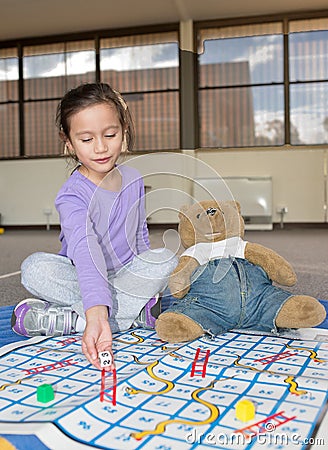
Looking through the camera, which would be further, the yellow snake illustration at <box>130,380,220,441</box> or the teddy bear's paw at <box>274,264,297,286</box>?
the teddy bear's paw at <box>274,264,297,286</box>

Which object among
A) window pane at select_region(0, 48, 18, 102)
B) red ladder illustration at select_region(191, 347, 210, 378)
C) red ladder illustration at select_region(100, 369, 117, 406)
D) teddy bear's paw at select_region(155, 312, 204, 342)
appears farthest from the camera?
window pane at select_region(0, 48, 18, 102)

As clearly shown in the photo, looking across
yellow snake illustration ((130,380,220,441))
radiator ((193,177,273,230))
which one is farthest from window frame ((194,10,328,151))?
yellow snake illustration ((130,380,220,441))

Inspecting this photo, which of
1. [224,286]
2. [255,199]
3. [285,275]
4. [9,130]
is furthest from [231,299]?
[9,130]

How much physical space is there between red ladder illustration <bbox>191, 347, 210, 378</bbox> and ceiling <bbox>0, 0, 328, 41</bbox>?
361 cm

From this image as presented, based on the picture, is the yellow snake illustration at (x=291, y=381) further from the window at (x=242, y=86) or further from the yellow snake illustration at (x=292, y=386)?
the window at (x=242, y=86)

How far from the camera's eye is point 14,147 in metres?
4.94

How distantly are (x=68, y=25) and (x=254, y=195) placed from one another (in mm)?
2118

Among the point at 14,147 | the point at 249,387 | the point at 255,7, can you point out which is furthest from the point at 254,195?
the point at 249,387

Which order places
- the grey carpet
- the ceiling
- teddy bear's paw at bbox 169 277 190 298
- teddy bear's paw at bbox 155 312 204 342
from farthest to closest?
1. the ceiling
2. the grey carpet
3. teddy bear's paw at bbox 169 277 190 298
4. teddy bear's paw at bbox 155 312 204 342

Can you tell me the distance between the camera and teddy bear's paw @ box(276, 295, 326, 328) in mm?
1024

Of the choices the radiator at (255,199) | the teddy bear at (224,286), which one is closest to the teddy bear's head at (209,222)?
the teddy bear at (224,286)

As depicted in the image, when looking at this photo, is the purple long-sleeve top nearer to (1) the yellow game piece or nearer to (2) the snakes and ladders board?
(2) the snakes and ladders board

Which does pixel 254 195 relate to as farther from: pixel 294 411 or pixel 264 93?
pixel 294 411

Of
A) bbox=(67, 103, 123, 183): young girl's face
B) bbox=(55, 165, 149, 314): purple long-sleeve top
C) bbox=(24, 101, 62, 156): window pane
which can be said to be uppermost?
bbox=(24, 101, 62, 156): window pane
